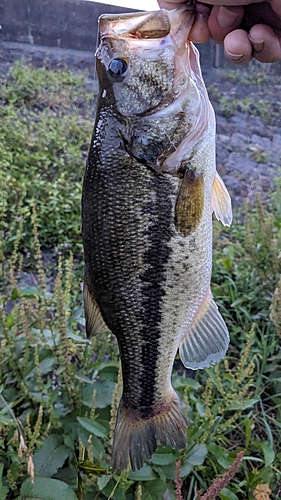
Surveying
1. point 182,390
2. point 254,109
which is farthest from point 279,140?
point 182,390

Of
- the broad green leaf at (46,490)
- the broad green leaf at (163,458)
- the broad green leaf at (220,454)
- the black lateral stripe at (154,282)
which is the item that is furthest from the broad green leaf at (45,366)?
the broad green leaf at (220,454)

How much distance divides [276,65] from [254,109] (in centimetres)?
138

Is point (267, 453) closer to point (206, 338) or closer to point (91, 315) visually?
point (206, 338)

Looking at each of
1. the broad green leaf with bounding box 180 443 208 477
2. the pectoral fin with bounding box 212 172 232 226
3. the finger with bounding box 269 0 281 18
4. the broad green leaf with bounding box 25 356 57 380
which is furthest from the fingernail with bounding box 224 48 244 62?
the broad green leaf with bounding box 180 443 208 477

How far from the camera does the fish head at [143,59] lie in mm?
1252

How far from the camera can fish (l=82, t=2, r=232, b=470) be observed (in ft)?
4.15

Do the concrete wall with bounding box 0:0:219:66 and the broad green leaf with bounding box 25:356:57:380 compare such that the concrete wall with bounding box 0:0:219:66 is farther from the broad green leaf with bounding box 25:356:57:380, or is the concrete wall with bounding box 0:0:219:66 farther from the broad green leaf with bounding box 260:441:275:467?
the broad green leaf with bounding box 260:441:275:467

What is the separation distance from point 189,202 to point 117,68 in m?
0.43

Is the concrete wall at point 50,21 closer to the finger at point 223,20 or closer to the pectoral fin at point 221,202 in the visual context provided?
the finger at point 223,20

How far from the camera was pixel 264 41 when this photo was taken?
5.44 ft

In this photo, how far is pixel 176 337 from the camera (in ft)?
4.59

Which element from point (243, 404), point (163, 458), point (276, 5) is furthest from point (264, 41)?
point (163, 458)

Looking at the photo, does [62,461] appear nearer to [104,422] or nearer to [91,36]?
[104,422]

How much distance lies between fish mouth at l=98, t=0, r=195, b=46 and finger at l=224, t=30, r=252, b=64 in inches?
15.5
